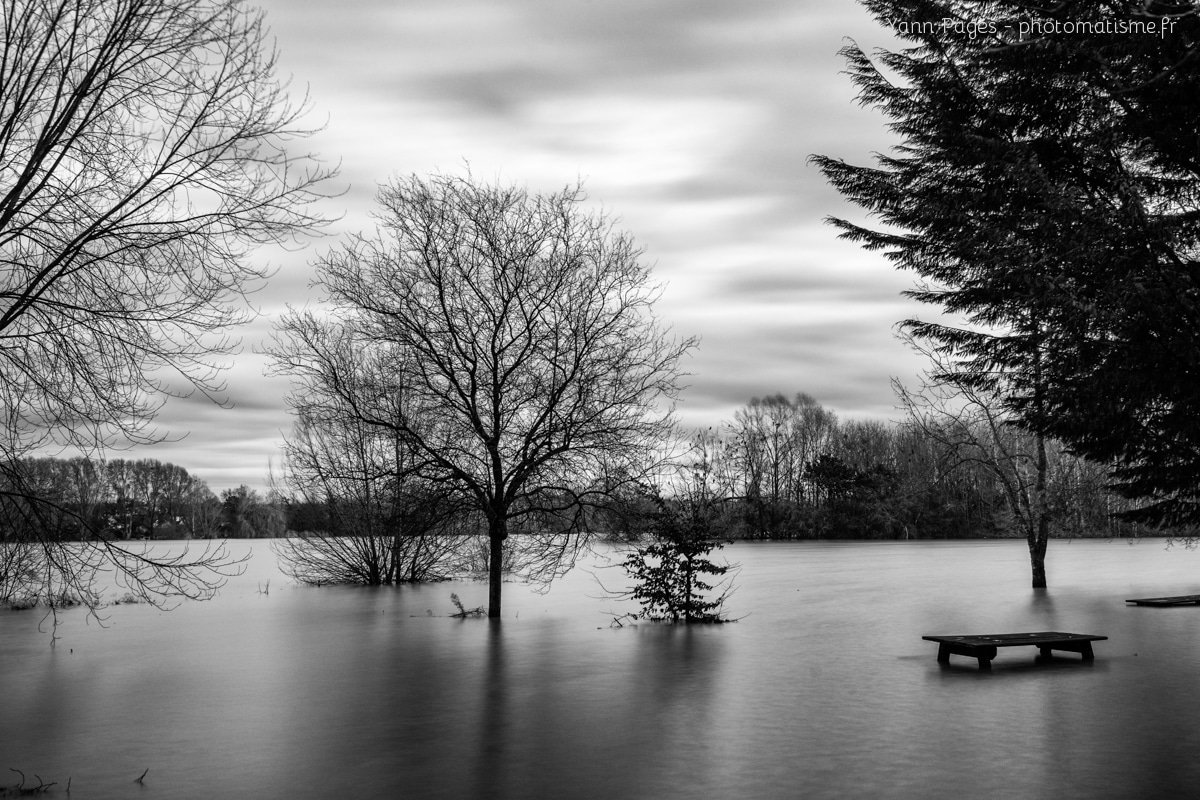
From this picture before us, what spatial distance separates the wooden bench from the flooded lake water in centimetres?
27

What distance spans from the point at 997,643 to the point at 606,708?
5.80 metres

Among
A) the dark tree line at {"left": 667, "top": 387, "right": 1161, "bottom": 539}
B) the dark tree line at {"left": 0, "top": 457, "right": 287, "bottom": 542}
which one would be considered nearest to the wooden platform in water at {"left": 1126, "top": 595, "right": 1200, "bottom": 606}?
the dark tree line at {"left": 0, "top": 457, "right": 287, "bottom": 542}

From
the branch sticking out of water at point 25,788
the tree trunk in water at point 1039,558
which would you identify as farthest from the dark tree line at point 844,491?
the branch sticking out of water at point 25,788

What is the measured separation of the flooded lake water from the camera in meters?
8.97

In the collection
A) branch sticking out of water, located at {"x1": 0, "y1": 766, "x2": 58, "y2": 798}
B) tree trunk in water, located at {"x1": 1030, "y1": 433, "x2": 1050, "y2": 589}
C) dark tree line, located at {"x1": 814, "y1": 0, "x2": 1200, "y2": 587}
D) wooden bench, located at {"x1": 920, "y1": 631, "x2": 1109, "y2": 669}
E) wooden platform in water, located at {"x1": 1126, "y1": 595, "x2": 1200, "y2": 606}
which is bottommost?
branch sticking out of water, located at {"x1": 0, "y1": 766, "x2": 58, "y2": 798}

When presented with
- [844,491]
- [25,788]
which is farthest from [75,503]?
[844,491]

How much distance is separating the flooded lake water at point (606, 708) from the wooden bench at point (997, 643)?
272mm

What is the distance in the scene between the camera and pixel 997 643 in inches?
569

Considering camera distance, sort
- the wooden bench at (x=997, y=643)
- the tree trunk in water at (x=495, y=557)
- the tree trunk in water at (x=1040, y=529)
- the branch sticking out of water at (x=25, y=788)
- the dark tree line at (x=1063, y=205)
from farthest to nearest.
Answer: the tree trunk in water at (x=1040, y=529) < the tree trunk in water at (x=495, y=557) < the wooden bench at (x=997, y=643) < the dark tree line at (x=1063, y=205) < the branch sticking out of water at (x=25, y=788)

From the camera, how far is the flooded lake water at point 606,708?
8.97 m

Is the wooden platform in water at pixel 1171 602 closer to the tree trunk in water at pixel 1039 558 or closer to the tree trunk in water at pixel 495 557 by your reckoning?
the tree trunk in water at pixel 1039 558

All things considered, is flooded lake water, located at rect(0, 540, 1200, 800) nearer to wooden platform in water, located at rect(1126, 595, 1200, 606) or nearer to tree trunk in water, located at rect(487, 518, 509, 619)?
wooden platform in water, located at rect(1126, 595, 1200, 606)

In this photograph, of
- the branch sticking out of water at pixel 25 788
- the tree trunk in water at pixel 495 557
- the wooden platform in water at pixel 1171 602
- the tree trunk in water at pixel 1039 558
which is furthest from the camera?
the tree trunk in water at pixel 1039 558

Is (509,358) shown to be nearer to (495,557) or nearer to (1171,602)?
(495,557)
